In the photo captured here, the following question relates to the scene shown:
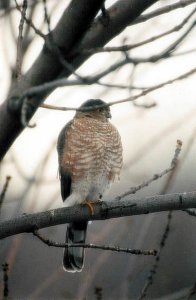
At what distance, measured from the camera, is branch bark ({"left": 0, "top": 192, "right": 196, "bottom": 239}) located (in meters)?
2.74

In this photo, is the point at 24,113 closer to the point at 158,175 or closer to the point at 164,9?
Result: the point at 164,9

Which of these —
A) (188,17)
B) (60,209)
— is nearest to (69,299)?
(60,209)

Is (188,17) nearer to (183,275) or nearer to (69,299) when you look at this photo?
(69,299)

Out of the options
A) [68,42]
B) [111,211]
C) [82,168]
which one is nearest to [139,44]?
[68,42]

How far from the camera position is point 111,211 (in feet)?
9.85

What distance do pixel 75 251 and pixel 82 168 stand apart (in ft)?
1.77

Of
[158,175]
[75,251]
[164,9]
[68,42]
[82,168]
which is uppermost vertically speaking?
[68,42]

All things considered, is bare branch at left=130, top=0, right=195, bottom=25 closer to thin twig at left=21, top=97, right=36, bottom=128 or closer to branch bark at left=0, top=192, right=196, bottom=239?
thin twig at left=21, top=97, right=36, bottom=128

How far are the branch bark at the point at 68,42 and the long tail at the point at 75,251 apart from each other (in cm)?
233

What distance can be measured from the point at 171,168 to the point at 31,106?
112cm

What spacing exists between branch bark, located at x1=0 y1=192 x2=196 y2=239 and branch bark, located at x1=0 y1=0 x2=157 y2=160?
57 cm

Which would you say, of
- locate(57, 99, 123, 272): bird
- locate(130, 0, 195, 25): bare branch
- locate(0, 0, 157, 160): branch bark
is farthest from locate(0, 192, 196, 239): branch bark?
locate(57, 99, 123, 272): bird

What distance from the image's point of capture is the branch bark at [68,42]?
2092mm

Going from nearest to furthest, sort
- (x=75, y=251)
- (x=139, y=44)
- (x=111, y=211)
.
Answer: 1. (x=139, y=44)
2. (x=111, y=211)
3. (x=75, y=251)
